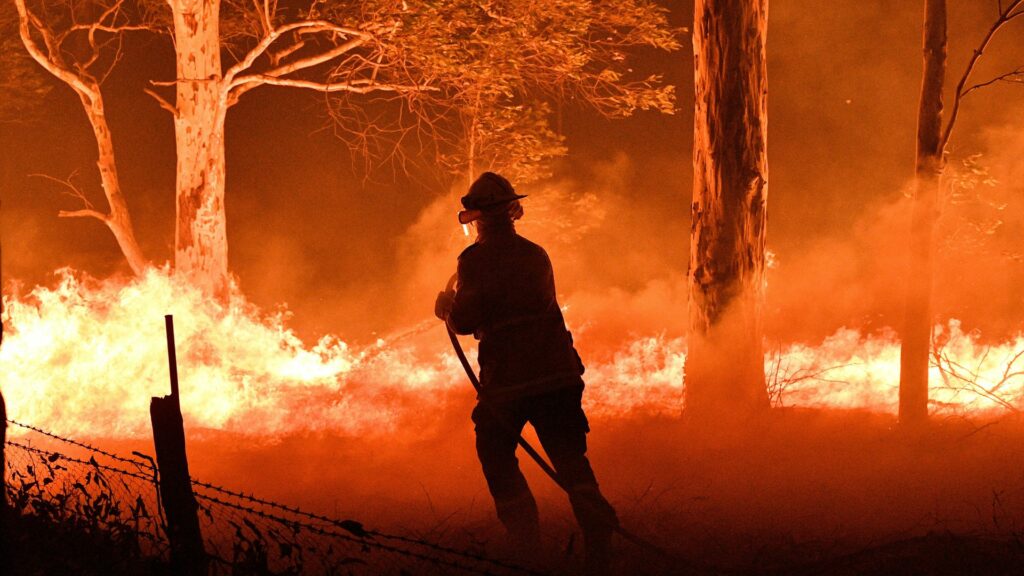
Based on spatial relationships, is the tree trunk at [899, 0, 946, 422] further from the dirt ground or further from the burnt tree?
the dirt ground

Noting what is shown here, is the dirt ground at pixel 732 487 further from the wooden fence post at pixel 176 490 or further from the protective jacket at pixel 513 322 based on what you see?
the wooden fence post at pixel 176 490

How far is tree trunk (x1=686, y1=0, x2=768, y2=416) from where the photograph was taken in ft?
26.5

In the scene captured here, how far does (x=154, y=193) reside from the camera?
1850 cm

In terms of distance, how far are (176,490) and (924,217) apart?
624cm

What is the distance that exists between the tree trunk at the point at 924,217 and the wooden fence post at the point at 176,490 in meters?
5.99

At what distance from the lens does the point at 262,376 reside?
1177 cm

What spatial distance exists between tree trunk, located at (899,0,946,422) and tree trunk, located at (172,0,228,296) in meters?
9.22

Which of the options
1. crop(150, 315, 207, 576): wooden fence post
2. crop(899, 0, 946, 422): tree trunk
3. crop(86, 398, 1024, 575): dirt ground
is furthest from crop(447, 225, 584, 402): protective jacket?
crop(899, 0, 946, 422): tree trunk

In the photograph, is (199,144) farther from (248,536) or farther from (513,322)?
(513,322)

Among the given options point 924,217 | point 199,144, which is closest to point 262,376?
point 199,144

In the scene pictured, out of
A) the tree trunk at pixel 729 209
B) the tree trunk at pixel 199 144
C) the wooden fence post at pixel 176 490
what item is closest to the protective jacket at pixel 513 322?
the wooden fence post at pixel 176 490

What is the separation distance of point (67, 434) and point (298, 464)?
290cm

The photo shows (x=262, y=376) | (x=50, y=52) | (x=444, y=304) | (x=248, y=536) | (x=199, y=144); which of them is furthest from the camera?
(x=50, y=52)

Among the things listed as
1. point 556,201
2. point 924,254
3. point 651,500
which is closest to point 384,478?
point 651,500
